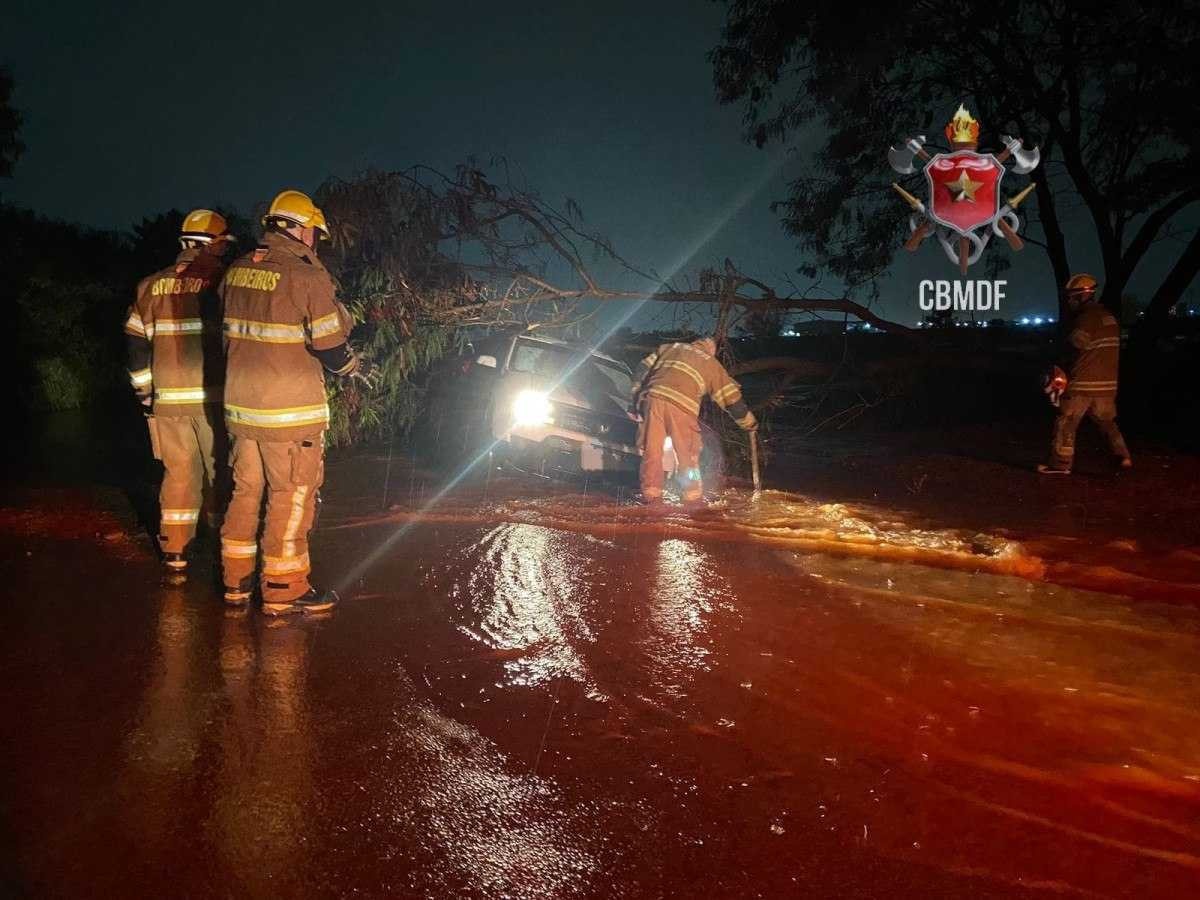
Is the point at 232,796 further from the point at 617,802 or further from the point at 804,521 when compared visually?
the point at 804,521

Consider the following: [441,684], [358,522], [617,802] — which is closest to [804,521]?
[358,522]

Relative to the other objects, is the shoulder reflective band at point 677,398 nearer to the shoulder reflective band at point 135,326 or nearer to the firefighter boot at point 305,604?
the firefighter boot at point 305,604

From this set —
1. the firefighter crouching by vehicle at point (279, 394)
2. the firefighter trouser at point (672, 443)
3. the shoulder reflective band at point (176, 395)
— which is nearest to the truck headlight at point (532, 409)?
the firefighter trouser at point (672, 443)

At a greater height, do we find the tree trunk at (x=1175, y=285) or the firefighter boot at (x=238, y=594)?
the tree trunk at (x=1175, y=285)

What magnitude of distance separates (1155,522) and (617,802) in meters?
6.09

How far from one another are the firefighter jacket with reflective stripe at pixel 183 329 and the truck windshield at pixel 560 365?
411 centimetres

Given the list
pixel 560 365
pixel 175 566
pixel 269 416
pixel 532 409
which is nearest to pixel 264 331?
pixel 269 416

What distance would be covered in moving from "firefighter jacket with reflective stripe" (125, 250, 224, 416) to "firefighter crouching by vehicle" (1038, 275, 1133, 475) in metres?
7.27

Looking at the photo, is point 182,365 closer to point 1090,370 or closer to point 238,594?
point 238,594

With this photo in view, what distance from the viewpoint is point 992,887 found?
235 cm

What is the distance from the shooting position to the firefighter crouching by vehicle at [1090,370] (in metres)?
8.38

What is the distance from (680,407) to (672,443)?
1.04 feet

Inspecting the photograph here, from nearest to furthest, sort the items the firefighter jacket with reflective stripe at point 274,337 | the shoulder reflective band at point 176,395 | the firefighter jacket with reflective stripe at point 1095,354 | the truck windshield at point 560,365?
the firefighter jacket with reflective stripe at point 274,337 < the shoulder reflective band at point 176,395 < the firefighter jacket with reflective stripe at point 1095,354 < the truck windshield at point 560,365

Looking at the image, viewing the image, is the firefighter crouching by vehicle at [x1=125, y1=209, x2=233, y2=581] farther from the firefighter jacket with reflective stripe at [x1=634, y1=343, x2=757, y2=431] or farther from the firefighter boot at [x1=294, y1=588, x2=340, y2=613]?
the firefighter jacket with reflective stripe at [x1=634, y1=343, x2=757, y2=431]
